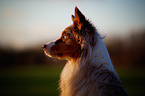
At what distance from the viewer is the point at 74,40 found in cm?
368

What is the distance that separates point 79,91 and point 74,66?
579 mm

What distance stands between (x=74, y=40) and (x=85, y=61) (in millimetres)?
557

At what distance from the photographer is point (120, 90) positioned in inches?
129

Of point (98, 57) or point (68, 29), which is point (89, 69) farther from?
point (68, 29)

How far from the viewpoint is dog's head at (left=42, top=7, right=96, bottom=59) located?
3.47 metres

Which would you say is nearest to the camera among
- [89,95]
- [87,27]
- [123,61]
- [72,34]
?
[89,95]

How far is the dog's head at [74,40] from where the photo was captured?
3473mm

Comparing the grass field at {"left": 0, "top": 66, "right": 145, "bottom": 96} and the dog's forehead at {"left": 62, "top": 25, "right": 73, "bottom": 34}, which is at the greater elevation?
the dog's forehead at {"left": 62, "top": 25, "right": 73, "bottom": 34}

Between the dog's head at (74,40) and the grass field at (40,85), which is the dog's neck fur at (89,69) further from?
the grass field at (40,85)

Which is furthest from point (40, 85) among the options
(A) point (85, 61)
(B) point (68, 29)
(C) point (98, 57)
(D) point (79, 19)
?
(D) point (79, 19)

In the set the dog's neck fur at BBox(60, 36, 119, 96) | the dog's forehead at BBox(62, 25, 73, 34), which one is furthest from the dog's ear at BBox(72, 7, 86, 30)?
the dog's neck fur at BBox(60, 36, 119, 96)

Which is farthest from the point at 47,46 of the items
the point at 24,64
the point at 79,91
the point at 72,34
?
the point at 24,64

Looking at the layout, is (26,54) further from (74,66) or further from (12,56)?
(74,66)

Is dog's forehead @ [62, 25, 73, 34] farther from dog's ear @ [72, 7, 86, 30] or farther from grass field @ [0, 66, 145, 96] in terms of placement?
grass field @ [0, 66, 145, 96]
